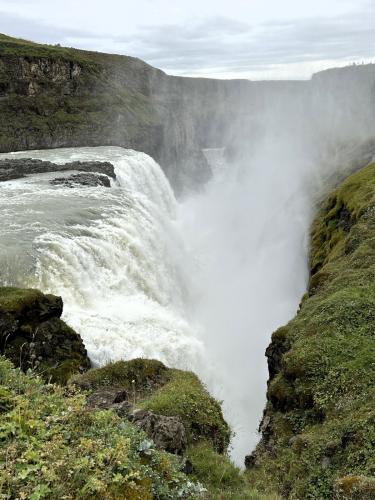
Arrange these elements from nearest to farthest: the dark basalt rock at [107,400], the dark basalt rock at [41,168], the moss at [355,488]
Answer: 1. the moss at [355,488]
2. the dark basalt rock at [107,400]
3. the dark basalt rock at [41,168]

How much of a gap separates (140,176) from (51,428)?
48.8 meters

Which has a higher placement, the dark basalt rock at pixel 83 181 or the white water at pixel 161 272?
the dark basalt rock at pixel 83 181

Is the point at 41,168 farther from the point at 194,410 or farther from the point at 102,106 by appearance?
the point at 102,106

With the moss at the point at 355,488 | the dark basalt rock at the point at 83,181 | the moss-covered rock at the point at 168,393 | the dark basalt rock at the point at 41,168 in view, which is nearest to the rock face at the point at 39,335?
the moss-covered rock at the point at 168,393

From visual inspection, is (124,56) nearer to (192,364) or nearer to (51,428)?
(192,364)

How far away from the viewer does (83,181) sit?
4116 cm

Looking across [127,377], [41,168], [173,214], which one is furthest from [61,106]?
[127,377]

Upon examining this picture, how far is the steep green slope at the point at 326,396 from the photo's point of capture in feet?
32.6

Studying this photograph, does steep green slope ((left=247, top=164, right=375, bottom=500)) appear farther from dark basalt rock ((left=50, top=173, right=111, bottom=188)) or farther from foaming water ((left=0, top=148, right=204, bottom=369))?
dark basalt rock ((left=50, top=173, right=111, bottom=188))

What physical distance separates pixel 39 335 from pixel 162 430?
28.0ft

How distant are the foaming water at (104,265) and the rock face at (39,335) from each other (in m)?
1.52

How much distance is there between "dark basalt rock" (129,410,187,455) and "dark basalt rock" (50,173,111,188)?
33.0 meters

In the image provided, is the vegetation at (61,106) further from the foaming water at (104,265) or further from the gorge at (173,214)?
the foaming water at (104,265)

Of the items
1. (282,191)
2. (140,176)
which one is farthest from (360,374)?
(282,191)
